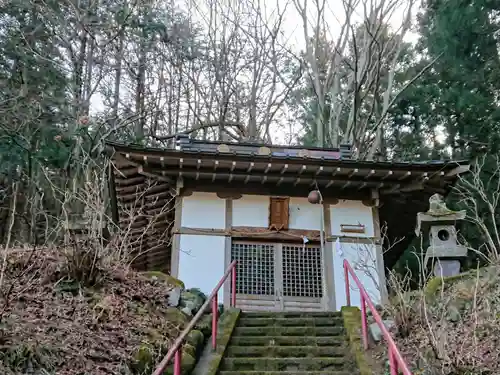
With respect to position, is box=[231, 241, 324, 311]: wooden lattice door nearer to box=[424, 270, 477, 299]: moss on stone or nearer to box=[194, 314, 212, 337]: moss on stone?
box=[194, 314, 212, 337]: moss on stone

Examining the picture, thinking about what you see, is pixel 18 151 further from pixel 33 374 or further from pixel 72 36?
pixel 33 374

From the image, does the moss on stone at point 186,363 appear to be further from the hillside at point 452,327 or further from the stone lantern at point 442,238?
the stone lantern at point 442,238

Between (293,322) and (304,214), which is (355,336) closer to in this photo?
(293,322)

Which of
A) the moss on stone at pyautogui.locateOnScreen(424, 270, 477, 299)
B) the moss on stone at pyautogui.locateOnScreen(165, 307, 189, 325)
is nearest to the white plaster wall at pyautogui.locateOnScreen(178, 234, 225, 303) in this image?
the moss on stone at pyautogui.locateOnScreen(165, 307, 189, 325)

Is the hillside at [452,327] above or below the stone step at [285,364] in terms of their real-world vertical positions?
above

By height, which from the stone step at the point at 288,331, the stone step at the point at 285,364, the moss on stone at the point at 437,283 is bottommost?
the stone step at the point at 285,364

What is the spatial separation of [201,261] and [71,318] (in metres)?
4.29

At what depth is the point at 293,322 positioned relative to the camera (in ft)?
23.7

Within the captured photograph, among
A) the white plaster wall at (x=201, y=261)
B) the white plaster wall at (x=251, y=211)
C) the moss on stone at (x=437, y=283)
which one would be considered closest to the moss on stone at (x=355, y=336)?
the moss on stone at (x=437, y=283)

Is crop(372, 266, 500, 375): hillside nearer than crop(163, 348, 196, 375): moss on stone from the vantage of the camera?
Yes

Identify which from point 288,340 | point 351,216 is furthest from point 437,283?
point 351,216

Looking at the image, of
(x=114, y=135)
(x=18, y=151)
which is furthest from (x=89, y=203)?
(x=114, y=135)

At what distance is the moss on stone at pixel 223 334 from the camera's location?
5.66 m

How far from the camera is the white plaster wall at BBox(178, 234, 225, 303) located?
9586 mm
